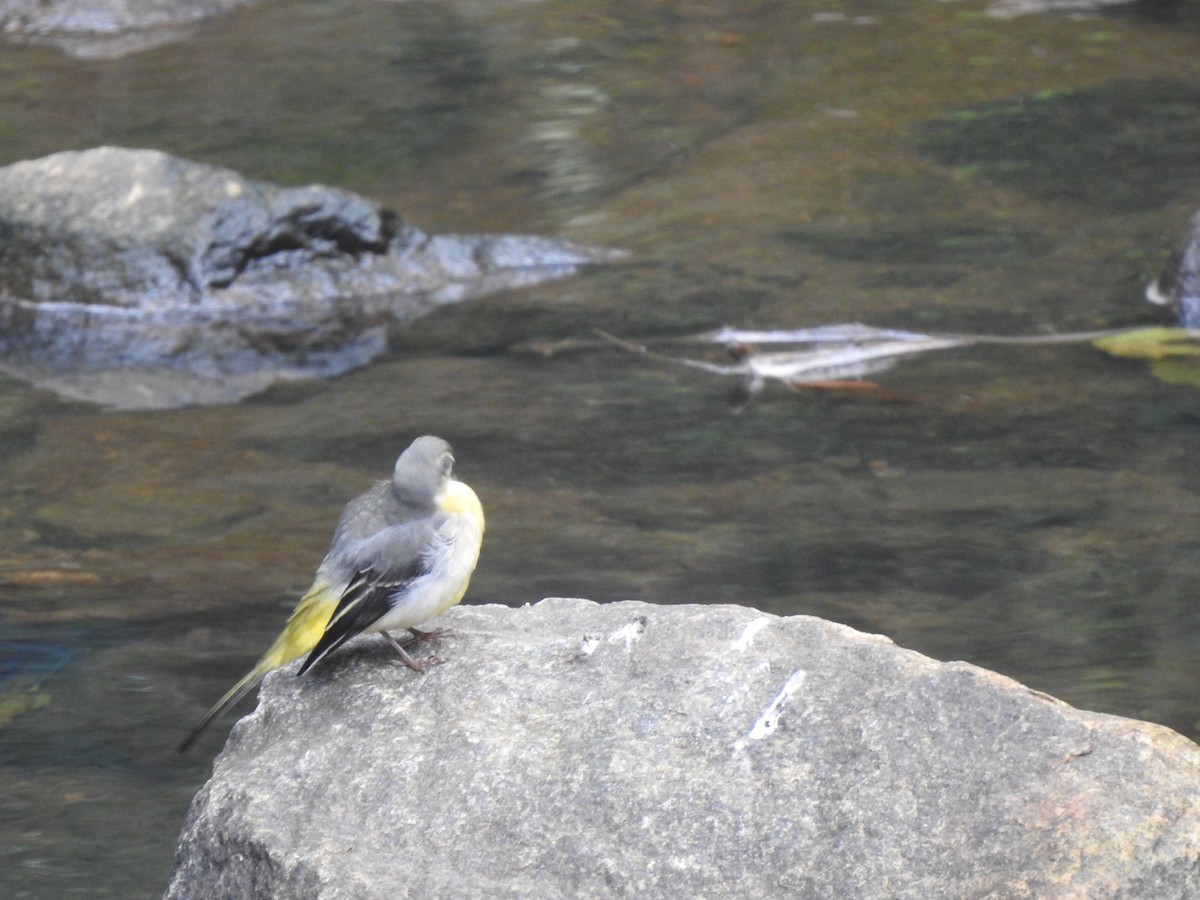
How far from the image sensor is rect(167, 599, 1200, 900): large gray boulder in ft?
9.21

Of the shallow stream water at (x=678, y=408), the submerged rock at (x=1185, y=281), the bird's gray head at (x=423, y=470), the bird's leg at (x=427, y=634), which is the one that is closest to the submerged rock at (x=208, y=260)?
the shallow stream water at (x=678, y=408)

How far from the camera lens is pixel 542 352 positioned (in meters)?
7.80

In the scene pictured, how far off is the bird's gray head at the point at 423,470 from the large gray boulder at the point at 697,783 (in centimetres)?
39

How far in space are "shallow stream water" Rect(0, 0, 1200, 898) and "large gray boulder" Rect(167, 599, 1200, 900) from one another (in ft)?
3.91

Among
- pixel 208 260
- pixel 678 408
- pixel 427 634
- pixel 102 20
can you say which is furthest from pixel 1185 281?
pixel 102 20

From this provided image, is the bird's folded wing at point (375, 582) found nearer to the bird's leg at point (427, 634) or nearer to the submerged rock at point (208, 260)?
the bird's leg at point (427, 634)

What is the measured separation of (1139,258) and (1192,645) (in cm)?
389

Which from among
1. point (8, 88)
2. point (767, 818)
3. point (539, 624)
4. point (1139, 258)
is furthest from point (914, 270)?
point (8, 88)

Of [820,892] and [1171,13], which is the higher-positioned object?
[820,892]

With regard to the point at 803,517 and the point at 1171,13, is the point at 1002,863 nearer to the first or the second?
the point at 803,517

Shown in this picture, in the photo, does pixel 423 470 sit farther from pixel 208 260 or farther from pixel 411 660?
pixel 208 260

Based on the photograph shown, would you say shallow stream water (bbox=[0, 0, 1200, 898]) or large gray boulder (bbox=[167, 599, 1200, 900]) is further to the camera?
shallow stream water (bbox=[0, 0, 1200, 898])

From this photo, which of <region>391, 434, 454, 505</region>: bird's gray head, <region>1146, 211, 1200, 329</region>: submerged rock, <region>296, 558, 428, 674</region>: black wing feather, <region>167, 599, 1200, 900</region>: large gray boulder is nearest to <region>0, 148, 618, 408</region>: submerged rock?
<region>1146, 211, 1200, 329</region>: submerged rock

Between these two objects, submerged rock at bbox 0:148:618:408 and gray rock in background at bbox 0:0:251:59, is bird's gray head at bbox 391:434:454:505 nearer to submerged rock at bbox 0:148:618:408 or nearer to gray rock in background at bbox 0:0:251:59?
submerged rock at bbox 0:148:618:408
